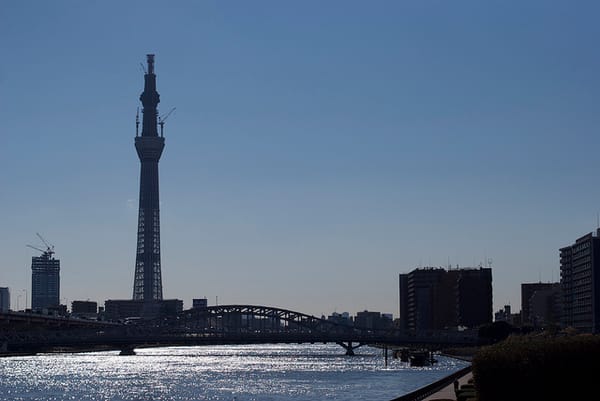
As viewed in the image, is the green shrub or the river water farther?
the river water

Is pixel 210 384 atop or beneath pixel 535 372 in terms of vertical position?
beneath

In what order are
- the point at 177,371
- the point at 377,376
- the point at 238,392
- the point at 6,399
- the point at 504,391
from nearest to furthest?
the point at 504,391 < the point at 6,399 < the point at 238,392 < the point at 377,376 < the point at 177,371

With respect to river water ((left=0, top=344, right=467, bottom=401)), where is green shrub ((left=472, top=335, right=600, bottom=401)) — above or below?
above

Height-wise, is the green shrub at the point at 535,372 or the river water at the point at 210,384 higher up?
the green shrub at the point at 535,372

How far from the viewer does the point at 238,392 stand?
125 metres

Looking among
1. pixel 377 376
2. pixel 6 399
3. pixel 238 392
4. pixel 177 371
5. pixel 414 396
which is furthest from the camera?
pixel 177 371

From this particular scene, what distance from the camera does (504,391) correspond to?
64.8 metres

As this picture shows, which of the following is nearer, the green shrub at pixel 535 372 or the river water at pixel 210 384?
the green shrub at pixel 535 372

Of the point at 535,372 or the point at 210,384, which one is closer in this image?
the point at 535,372

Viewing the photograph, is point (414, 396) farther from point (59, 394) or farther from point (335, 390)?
point (59, 394)

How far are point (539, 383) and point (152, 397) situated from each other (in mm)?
60645

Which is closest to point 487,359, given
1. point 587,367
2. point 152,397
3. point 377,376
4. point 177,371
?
point 587,367

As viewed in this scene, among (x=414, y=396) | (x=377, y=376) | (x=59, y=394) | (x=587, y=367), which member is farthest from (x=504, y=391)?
(x=377, y=376)

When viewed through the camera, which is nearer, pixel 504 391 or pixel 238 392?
pixel 504 391
